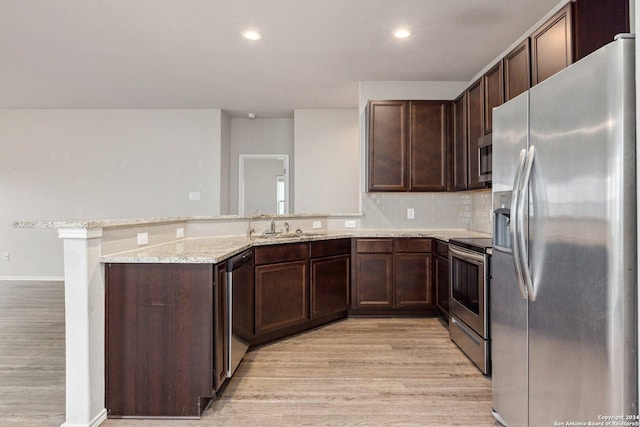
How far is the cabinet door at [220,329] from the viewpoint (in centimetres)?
197

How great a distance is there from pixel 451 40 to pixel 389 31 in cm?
62

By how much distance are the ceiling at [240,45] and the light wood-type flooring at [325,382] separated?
2.63 metres

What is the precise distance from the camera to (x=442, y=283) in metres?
3.35

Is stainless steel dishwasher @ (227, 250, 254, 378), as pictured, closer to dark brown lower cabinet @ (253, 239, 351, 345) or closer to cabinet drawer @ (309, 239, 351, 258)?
dark brown lower cabinet @ (253, 239, 351, 345)

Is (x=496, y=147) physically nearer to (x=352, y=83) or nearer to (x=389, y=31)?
(x=389, y=31)

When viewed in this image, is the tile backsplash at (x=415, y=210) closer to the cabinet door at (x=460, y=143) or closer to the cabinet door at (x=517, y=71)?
the cabinet door at (x=460, y=143)

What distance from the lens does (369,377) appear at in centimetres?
238

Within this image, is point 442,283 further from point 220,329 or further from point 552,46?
point 220,329

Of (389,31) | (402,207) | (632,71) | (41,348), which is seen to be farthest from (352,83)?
(41,348)

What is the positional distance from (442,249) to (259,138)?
3.86 metres

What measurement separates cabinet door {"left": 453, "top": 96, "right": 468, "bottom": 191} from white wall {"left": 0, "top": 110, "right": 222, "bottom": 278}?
346cm

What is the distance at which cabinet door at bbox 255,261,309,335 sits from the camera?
9.35 ft

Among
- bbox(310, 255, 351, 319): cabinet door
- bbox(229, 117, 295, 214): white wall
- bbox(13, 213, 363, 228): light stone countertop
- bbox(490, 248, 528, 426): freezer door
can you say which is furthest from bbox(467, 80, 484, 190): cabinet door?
bbox(229, 117, 295, 214): white wall

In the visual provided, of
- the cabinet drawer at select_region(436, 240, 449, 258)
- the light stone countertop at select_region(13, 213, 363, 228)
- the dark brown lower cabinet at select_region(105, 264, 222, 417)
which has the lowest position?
the dark brown lower cabinet at select_region(105, 264, 222, 417)
